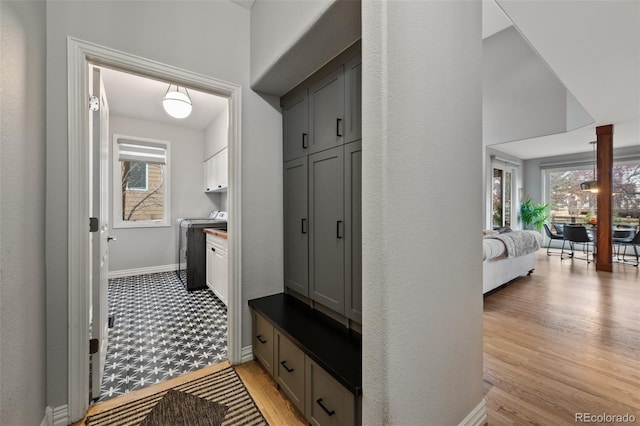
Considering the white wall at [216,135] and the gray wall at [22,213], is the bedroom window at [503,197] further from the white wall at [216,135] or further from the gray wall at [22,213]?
the gray wall at [22,213]

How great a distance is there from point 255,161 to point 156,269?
3919mm

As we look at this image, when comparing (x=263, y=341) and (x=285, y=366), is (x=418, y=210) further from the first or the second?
(x=263, y=341)

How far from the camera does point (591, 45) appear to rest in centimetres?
263

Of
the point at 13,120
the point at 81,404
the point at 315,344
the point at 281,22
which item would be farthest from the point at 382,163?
the point at 81,404

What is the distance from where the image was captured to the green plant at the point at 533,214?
7652 millimetres

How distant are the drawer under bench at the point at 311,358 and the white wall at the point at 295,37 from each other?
1713 mm

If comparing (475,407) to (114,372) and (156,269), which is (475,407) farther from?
(156,269)

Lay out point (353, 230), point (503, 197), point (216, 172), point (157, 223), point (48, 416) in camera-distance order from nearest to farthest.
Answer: point (48, 416) → point (353, 230) → point (216, 172) → point (157, 223) → point (503, 197)

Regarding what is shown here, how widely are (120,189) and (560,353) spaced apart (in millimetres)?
6179

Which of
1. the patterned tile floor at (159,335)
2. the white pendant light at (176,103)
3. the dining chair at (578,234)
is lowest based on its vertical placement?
the patterned tile floor at (159,335)

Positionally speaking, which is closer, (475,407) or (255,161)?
(475,407)

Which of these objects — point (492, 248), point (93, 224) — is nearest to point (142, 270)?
point (93, 224)

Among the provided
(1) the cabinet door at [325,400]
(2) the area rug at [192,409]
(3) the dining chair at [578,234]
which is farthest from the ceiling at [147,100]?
(3) the dining chair at [578,234]

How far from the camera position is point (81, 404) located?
157 cm
